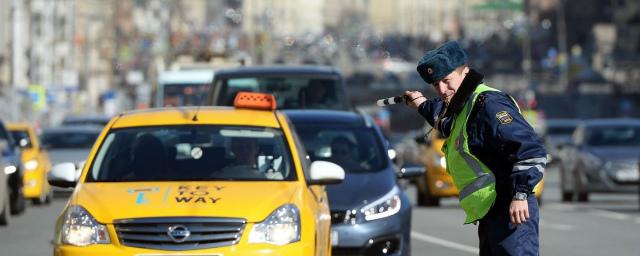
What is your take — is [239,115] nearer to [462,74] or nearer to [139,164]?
[139,164]

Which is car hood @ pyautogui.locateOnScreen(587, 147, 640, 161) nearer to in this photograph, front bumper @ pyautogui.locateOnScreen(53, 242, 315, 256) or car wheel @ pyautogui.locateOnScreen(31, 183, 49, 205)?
car wheel @ pyautogui.locateOnScreen(31, 183, 49, 205)

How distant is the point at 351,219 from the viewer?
1479cm

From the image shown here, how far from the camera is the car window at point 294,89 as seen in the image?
2177cm

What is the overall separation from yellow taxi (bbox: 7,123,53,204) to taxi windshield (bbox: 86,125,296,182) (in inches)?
669

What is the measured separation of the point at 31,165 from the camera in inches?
1179

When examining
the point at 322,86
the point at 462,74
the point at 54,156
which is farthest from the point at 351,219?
the point at 54,156

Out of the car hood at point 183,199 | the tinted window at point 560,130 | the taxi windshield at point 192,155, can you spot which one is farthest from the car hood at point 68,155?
the tinted window at point 560,130

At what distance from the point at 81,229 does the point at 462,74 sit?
111 inches

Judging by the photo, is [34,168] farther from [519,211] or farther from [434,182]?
[519,211]

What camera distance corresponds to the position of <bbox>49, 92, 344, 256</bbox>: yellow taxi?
1074 centimetres

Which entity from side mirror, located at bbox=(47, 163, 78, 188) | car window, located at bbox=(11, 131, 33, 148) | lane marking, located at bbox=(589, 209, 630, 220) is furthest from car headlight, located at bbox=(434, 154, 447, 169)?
side mirror, located at bbox=(47, 163, 78, 188)

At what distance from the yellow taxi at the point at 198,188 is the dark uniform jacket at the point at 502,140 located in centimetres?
204

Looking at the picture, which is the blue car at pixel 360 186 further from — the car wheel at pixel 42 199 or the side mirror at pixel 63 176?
the car wheel at pixel 42 199

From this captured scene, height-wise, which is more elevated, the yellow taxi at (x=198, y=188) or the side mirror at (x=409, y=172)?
the yellow taxi at (x=198, y=188)
